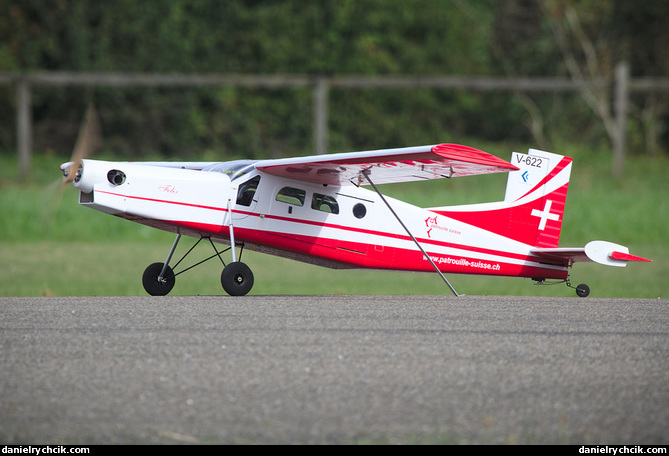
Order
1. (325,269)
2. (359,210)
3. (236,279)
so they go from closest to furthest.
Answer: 1. (236,279)
2. (359,210)
3. (325,269)

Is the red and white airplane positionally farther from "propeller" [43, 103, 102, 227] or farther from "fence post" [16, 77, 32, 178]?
"fence post" [16, 77, 32, 178]

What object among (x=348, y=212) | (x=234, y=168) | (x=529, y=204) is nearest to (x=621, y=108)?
(x=529, y=204)

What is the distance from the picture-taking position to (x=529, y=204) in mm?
17266

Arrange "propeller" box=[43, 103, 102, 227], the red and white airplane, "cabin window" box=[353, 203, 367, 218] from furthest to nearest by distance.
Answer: "cabin window" box=[353, 203, 367, 218]
"propeller" box=[43, 103, 102, 227]
the red and white airplane

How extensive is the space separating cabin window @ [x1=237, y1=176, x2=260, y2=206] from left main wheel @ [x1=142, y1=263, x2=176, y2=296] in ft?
5.66

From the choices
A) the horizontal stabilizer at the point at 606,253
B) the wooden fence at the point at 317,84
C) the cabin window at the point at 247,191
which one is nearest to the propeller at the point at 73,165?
the cabin window at the point at 247,191

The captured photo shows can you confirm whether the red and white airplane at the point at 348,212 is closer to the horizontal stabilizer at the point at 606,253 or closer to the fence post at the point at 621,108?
the horizontal stabilizer at the point at 606,253

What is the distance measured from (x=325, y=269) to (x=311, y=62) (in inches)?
764

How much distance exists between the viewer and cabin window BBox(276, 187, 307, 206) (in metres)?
15.6

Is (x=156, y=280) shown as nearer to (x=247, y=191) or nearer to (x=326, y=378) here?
(x=247, y=191)

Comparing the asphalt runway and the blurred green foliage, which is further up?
the blurred green foliage

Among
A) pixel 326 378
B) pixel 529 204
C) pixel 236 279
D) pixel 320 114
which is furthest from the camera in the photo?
pixel 320 114

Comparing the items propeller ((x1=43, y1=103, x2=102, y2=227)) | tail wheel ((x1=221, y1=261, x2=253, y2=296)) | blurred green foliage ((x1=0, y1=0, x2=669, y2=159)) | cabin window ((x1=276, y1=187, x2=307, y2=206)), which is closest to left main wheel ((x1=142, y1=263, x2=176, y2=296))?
tail wheel ((x1=221, y1=261, x2=253, y2=296))
